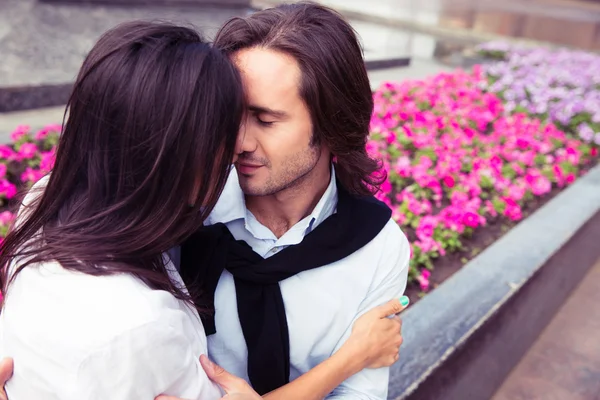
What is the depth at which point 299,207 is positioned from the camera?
176cm

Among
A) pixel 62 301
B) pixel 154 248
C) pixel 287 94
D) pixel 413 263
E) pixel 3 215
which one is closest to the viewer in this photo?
pixel 62 301

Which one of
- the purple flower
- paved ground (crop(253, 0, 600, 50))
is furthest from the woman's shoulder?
paved ground (crop(253, 0, 600, 50))

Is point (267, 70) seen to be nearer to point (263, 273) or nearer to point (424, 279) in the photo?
point (263, 273)

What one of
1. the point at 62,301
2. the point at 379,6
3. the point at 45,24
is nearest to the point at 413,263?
the point at 62,301

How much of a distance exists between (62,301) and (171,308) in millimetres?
202

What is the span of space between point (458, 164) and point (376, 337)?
269 centimetres

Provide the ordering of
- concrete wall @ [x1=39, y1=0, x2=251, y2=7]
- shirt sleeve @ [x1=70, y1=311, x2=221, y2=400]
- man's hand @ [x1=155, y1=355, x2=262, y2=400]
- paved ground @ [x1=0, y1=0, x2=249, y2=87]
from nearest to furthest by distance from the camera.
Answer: shirt sleeve @ [x1=70, y1=311, x2=221, y2=400] → man's hand @ [x1=155, y1=355, x2=262, y2=400] → paved ground @ [x1=0, y1=0, x2=249, y2=87] → concrete wall @ [x1=39, y1=0, x2=251, y2=7]

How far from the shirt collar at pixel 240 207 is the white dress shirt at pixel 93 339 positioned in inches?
22.6

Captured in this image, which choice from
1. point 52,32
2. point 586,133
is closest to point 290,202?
point 586,133

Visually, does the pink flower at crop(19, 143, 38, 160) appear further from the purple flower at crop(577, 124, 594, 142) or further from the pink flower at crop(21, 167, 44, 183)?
the purple flower at crop(577, 124, 594, 142)

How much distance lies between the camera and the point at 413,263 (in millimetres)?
3053

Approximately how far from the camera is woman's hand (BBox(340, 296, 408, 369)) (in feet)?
5.26

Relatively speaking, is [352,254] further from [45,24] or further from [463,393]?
[45,24]

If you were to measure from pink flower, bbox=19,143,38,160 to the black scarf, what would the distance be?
→ 2254 mm
